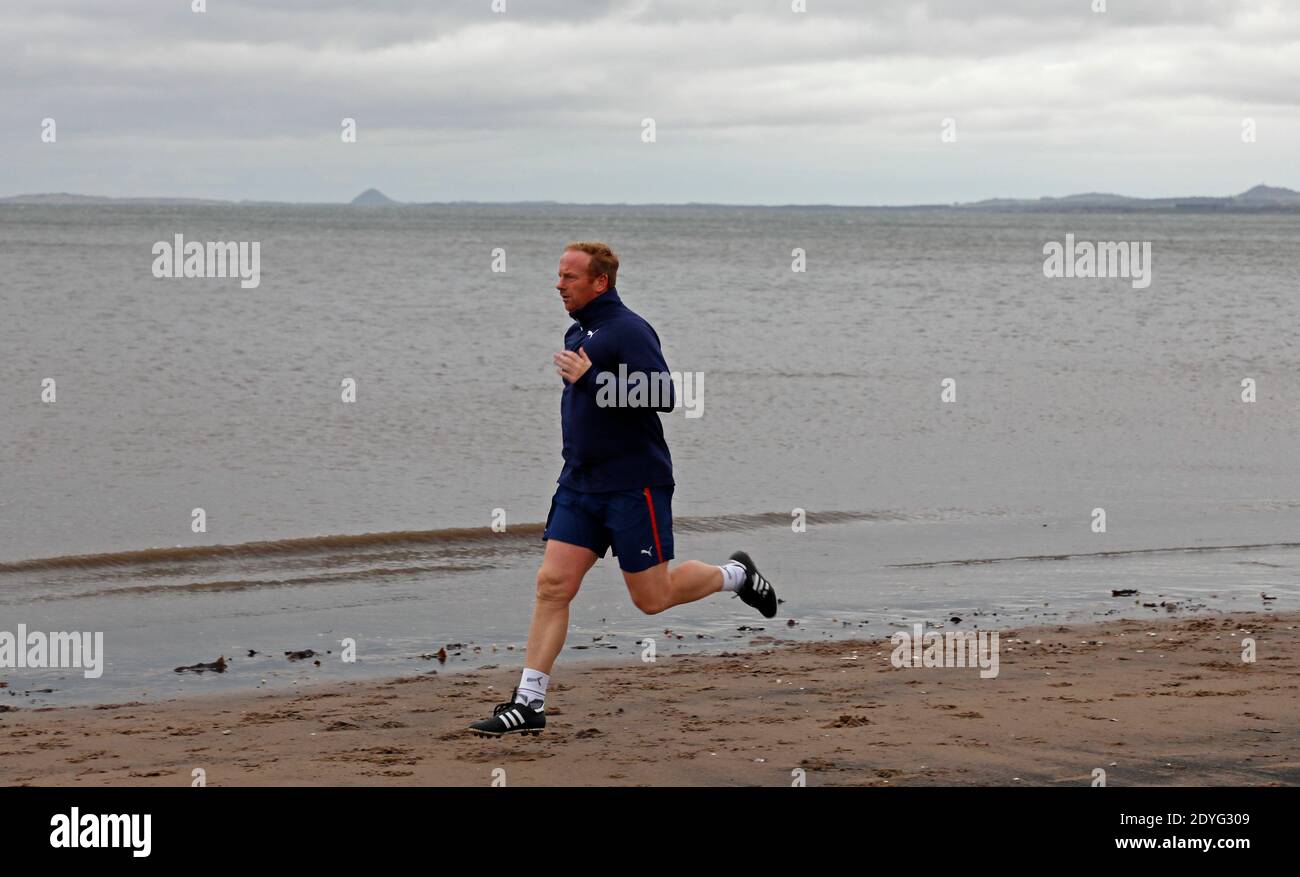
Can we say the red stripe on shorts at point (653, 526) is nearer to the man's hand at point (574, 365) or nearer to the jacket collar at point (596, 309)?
the man's hand at point (574, 365)

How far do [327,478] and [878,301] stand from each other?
3269 cm

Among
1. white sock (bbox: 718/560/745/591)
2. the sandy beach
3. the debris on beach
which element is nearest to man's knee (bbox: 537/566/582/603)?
the sandy beach

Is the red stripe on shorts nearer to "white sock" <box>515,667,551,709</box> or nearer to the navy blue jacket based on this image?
the navy blue jacket

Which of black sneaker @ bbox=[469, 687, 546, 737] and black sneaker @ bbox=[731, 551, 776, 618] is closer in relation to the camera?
black sneaker @ bbox=[469, 687, 546, 737]

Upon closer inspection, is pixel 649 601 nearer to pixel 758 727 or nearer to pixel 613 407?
pixel 758 727

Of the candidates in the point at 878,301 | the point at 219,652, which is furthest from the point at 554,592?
the point at 878,301

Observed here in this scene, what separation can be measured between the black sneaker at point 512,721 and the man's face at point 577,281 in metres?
1.60

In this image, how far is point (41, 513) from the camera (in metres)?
12.4

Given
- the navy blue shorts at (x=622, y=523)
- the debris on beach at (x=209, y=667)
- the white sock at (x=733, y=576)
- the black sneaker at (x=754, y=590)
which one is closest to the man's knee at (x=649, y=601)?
the navy blue shorts at (x=622, y=523)

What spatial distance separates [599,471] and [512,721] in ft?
3.50

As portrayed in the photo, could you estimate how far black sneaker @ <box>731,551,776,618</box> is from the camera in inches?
276

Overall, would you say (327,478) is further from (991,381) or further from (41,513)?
(991,381)

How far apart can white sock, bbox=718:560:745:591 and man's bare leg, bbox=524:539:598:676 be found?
0.90m

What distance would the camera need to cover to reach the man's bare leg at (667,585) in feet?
19.9
